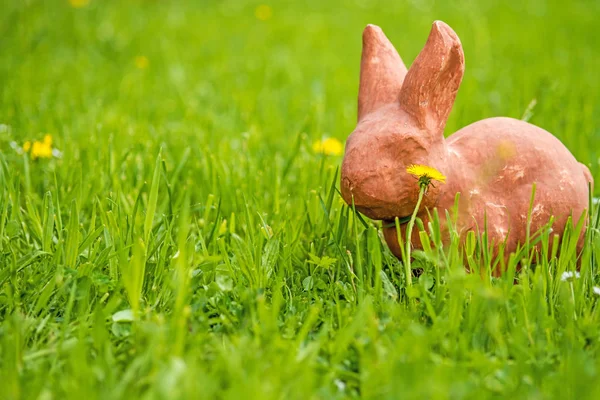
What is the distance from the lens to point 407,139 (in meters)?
1.82

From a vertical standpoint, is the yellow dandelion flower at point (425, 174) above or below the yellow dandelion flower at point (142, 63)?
above

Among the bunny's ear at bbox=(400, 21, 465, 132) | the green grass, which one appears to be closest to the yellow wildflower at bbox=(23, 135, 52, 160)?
the green grass

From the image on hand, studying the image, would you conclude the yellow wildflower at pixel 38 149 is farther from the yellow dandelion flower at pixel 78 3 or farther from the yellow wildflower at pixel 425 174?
the yellow dandelion flower at pixel 78 3

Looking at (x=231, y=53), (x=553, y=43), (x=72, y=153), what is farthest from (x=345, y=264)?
(x=553, y=43)

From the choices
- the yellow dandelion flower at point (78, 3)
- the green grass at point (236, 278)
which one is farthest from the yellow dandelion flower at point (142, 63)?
the yellow dandelion flower at point (78, 3)

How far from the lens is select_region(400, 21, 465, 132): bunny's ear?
5.90 feet

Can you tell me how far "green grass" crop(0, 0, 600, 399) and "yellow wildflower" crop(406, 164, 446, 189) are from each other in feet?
0.62

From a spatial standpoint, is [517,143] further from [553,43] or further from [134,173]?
[553,43]

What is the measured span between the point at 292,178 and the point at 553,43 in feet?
12.6

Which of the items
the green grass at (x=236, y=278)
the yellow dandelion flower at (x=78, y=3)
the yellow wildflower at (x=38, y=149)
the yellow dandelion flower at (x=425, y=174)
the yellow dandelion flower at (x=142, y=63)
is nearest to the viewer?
the green grass at (x=236, y=278)

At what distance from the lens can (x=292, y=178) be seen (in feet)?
9.85

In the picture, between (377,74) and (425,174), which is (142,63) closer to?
(377,74)

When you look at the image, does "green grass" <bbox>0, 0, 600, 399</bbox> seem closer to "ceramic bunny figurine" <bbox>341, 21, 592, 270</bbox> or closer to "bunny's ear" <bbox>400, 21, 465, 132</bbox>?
"ceramic bunny figurine" <bbox>341, 21, 592, 270</bbox>

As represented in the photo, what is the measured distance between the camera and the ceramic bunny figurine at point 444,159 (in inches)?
71.7
